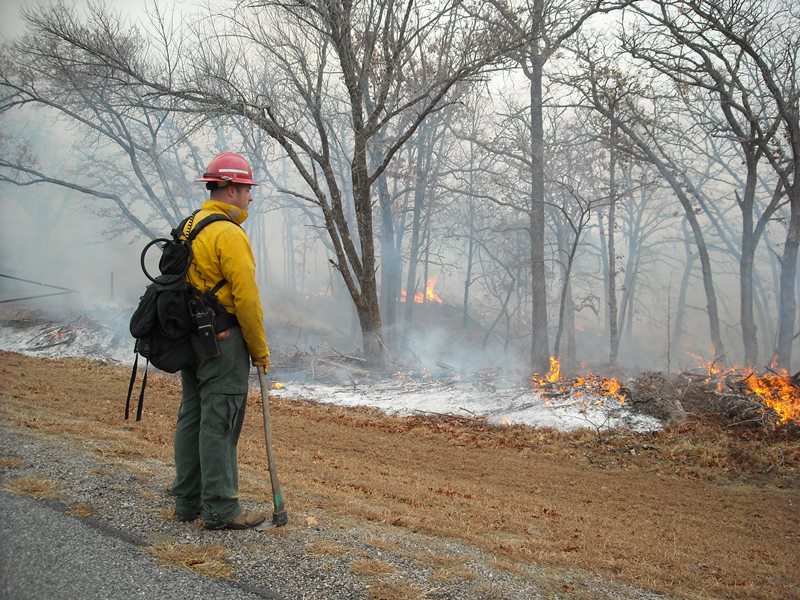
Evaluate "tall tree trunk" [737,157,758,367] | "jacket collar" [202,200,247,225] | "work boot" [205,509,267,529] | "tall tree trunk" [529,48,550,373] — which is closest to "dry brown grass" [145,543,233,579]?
"work boot" [205,509,267,529]

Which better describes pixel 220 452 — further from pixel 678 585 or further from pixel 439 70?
pixel 439 70

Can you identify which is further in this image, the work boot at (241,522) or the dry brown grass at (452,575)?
the work boot at (241,522)

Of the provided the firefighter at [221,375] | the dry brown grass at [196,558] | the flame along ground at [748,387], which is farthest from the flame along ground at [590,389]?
the dry brown grass at [196,558]

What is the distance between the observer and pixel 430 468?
9.53 meters

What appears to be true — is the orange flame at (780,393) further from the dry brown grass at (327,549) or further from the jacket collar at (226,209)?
the jacket collar at (226,209)

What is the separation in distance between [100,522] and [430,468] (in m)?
5.92

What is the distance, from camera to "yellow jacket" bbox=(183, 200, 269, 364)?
4211 millimetres

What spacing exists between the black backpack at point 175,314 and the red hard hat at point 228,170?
1.14ft

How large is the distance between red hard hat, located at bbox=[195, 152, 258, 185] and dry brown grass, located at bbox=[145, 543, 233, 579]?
2427 mm

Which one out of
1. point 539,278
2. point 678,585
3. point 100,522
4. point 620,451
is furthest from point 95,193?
point 678,585

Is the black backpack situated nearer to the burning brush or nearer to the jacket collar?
the jacket collar

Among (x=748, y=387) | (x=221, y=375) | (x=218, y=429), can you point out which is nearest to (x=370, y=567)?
(x=218, y=429)

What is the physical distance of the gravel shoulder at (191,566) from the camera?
3.54 m

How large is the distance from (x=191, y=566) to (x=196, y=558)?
0.27 feet
